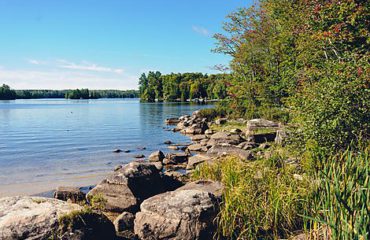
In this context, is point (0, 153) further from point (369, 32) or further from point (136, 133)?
point (369, 32)

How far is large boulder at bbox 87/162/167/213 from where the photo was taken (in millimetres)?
9031

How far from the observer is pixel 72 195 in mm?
10141

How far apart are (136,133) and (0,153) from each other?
12.8 metres

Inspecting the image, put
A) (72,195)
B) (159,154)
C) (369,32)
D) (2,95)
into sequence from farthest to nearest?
1. (2,95)
2. (159,154)
3. (369,32)
4. (72,195)

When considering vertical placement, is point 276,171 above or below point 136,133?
above

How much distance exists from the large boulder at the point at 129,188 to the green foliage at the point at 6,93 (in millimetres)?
169915

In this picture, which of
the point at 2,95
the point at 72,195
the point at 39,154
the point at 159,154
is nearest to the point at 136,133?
the point at 39,154

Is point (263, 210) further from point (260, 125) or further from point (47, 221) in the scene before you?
point (260, 125)

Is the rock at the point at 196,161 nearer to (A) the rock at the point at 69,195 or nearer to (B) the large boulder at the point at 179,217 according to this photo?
(A) the rock at the point at 69,195

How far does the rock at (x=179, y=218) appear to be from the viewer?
6.50 meters

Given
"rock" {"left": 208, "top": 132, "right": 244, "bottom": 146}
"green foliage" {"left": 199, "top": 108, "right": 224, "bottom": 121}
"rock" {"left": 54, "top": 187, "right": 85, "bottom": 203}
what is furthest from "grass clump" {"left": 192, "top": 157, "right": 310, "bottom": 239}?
"green foliage" {"left": 199, "top": 108, "right": 224, "bottom": 121}

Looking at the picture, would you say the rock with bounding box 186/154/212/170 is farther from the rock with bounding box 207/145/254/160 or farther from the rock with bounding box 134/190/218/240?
the rock with bounding box 134/190/218/240

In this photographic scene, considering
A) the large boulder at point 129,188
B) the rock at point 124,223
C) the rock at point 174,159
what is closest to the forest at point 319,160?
the large boulder at point 129,188

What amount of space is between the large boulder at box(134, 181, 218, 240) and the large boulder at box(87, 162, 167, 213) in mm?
1950
